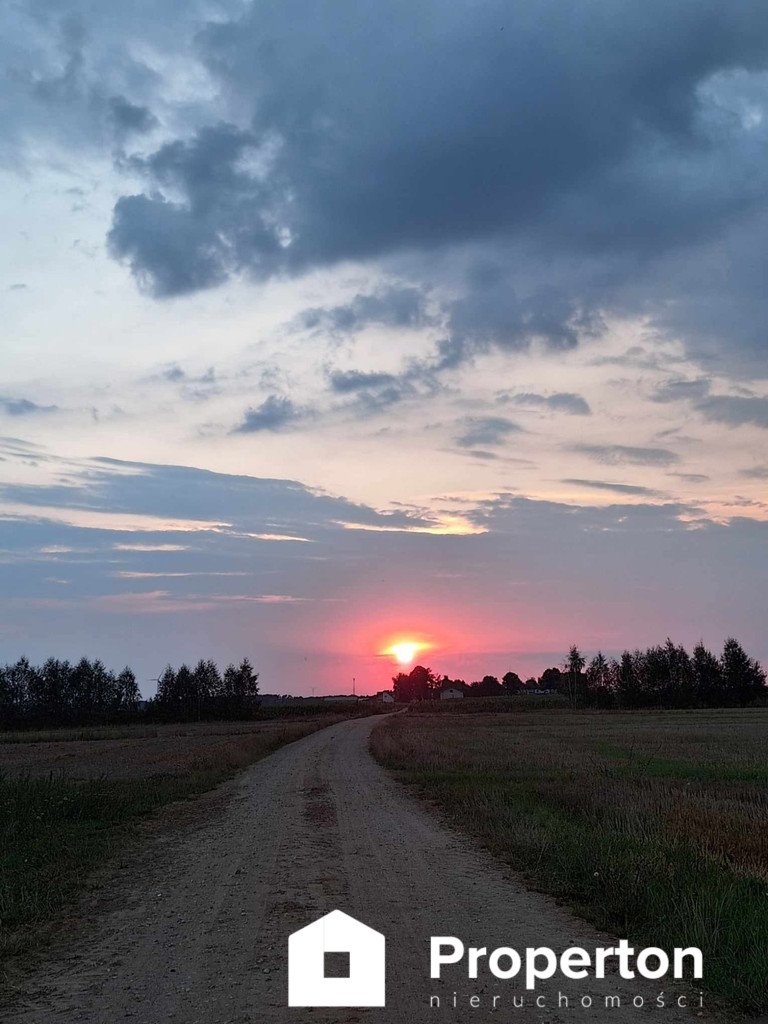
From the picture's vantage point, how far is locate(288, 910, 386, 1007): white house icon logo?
6562 mm

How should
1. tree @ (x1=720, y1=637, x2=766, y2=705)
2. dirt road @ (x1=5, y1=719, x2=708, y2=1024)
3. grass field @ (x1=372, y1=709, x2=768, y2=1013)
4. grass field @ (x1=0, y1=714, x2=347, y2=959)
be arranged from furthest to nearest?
tree @ (x1=720, y1=637, x2=766, y2=705) → grass field @ (x1=0, y1=714, x2=347, y2=959) → grass field @ (x1=372, y1=709, x2=768, y2=1013) → dirt road @ (x1=5, y1=719, x2=708, y2=1024)

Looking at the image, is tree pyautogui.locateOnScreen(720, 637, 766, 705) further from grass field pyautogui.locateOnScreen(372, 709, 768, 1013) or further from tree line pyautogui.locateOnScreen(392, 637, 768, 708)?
grass field pyautogui.locateOnScreen(372, 709, 768, 1013)

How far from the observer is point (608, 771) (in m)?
24.1

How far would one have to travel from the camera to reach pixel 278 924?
8586 millimetres

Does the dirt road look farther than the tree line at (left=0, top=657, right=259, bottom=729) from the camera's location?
No

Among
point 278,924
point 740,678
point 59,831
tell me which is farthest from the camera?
point 740,678

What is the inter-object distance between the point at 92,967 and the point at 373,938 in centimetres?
275

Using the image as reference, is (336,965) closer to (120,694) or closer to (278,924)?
(278,924)

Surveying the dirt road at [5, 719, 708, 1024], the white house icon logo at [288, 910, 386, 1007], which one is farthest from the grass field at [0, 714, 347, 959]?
the white house icon logo at [288, 910, 386, 1007]

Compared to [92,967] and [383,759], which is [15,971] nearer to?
[92,967]

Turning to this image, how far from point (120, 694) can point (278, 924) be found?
168m

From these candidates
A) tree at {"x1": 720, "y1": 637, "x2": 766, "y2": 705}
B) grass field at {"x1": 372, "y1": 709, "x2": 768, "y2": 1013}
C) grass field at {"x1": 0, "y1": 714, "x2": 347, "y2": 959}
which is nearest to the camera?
grass field at {"x1": 372, "y1": 709, "x2": 768, "y2": 1013}

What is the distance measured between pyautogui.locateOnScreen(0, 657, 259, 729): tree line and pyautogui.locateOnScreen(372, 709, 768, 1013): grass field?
125 meters

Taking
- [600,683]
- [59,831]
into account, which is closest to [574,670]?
[600,683]
